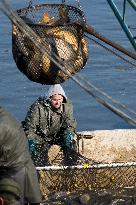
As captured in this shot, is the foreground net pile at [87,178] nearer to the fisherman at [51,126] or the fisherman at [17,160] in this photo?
the fisherman at [51,126]

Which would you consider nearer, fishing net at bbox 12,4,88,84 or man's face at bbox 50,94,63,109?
fishing net at bbox 12,4,88,84

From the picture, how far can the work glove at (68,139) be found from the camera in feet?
35.8

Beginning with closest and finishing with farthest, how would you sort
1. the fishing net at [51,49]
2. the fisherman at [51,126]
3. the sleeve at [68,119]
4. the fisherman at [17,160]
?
1. the fisherman at [17,160]
2. the fishing net at [51,49]
3. the fisherman at [51,126]
4. the sleeve at [68,119]

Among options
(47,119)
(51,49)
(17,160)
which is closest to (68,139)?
(47,119)

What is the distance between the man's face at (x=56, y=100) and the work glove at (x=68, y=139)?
432mm

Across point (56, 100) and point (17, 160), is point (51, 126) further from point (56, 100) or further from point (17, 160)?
point (17, 160)

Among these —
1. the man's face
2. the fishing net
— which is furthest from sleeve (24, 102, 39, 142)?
the fishing net

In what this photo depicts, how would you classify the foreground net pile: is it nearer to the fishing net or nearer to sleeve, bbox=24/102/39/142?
sleeve, bbox=24/102/39/142

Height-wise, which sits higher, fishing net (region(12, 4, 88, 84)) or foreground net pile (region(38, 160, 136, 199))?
fishing net (region(12, 4, 88, 84))

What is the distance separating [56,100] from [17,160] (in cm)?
300

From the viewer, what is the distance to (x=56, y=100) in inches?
425

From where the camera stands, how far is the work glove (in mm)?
10898

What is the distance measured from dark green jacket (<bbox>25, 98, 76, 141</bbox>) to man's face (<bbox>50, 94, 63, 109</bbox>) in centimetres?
11

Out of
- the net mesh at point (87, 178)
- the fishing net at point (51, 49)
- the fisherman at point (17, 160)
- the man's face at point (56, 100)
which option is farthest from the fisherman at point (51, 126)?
the fisherman at point (17, 160)
